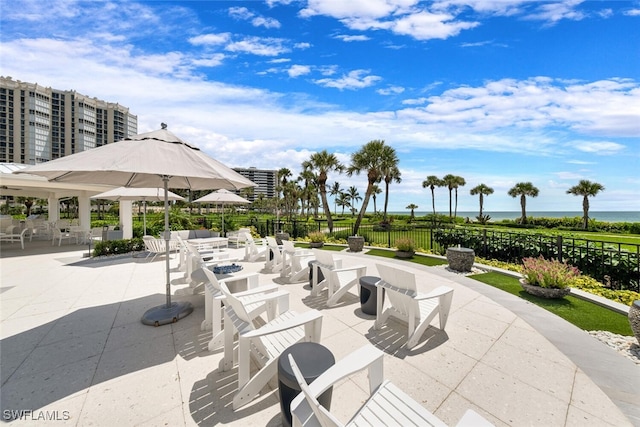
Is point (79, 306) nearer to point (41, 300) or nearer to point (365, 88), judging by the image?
point (41, 300)

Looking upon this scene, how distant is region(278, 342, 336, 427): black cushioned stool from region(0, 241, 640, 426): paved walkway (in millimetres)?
511

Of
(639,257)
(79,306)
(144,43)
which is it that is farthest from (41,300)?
(639,257)

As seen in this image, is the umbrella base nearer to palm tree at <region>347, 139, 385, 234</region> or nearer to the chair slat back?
the chair slat back

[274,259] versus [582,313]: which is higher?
[274,259]

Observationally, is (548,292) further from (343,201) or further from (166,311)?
(343,201)

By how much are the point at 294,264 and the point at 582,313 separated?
226 inches

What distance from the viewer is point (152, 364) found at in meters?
2.96

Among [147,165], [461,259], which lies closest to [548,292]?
[461,259]

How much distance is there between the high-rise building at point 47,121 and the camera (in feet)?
222

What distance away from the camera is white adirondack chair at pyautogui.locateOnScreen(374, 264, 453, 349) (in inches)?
131

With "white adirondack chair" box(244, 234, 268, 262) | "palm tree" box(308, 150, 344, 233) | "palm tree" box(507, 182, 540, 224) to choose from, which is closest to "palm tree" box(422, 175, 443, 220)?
"palm tree" box(507, 182, 540, 224)

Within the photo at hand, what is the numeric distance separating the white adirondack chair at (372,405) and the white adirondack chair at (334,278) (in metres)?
2.76

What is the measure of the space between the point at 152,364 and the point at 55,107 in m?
111

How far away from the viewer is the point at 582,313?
441 cm
